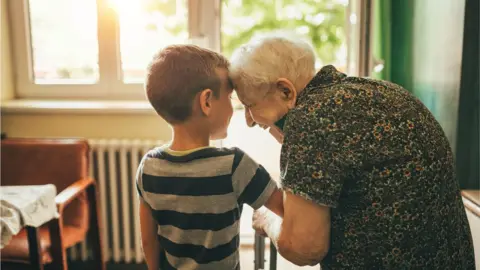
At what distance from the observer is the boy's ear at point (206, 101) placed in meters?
1.09

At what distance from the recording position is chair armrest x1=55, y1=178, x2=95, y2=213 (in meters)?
2.15

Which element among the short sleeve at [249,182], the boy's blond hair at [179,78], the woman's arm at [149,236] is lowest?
the woman's arm at [149,236]

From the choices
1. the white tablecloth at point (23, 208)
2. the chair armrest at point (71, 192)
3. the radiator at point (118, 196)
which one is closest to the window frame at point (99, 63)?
the radiator at point (118, 196)

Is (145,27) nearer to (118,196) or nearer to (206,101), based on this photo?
(118,196)

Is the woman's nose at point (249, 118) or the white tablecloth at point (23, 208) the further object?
the white tablecloth at point (23, 208)

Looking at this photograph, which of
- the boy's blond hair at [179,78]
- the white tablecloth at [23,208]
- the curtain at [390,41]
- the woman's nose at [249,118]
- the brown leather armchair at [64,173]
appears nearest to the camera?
the boy's blond hair at [179,78]

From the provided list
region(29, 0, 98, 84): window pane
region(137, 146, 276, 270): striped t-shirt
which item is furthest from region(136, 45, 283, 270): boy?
region(29, 0, 98, 84): window pane

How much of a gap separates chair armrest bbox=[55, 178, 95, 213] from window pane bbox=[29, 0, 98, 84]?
0.73 metres

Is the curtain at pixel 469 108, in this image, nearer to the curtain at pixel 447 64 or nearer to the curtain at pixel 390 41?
the curtain at pixel 447 64

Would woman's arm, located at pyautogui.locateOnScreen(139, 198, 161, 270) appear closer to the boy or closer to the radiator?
the boy

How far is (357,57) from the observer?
98.0 inches

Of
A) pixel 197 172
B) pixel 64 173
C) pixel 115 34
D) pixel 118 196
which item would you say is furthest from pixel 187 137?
pixel 115 34

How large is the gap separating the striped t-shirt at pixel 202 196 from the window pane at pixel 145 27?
70.5 inches

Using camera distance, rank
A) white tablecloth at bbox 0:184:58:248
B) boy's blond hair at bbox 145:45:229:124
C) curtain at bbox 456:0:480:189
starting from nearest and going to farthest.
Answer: boy's blond hair at bbox 145:45:229:124
curtain at bbox 456:0:480:189
white tablecloth at bbox 0:184:58:248
